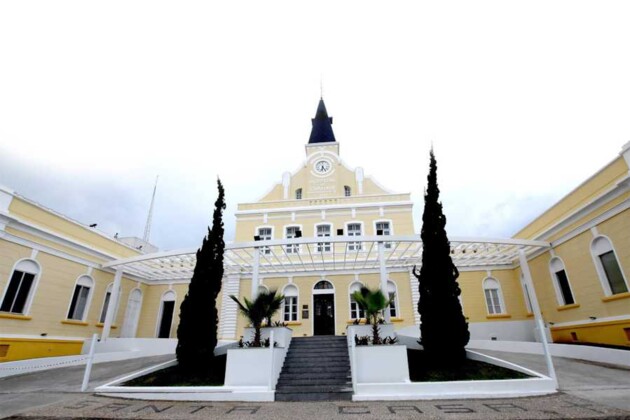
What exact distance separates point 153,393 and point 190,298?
3128mm

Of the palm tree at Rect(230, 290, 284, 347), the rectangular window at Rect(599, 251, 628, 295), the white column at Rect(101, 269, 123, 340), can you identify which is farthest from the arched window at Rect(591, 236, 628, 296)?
the white column at Rect(101, 269, 123, 340)

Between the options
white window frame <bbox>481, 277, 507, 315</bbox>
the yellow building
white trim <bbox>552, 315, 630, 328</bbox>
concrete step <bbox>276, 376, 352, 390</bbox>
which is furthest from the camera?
white window frame <bbox>481, 277, 507, 315</bbox>

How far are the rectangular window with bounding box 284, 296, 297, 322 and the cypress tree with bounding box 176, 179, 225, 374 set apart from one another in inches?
239

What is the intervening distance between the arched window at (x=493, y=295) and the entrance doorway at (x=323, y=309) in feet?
26.5

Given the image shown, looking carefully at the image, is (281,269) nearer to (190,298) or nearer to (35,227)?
(190,298)

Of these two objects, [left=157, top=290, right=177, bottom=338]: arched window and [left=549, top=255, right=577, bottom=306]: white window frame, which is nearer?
[left=549, top=255, right=577, bottom=306]: white window frame

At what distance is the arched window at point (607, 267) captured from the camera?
35.6ft

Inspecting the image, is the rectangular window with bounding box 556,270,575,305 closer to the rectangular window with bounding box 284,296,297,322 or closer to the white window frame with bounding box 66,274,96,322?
the rectangular window with bounding box 284,296,297,322

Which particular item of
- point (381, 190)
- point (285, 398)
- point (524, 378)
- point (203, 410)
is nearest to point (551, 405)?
point (524, 378)

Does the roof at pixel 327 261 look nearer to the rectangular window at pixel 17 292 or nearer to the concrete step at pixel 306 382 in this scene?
the rectangular window at pixel 17 292

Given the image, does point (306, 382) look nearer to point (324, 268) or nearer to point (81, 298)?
point (324, 268)

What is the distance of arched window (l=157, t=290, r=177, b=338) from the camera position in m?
18.4

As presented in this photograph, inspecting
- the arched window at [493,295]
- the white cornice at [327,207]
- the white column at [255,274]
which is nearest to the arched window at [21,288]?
the white column at [255,274]

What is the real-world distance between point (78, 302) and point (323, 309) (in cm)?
1164
